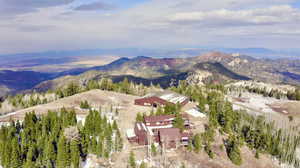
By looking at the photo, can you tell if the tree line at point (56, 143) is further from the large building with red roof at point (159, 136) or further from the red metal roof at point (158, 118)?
the red metal roof at point (158, 118)

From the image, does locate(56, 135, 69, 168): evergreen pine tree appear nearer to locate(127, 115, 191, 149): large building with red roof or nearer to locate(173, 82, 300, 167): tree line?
locate(127, 115, 191, 149): large building with red roof

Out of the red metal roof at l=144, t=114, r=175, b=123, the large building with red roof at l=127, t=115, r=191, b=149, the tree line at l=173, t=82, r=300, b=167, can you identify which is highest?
the red metal roof at l=144, t=114, r=175, b=123

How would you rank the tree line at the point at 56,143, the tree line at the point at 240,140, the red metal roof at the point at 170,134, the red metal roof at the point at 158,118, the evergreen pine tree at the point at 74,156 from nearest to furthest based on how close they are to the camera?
the tree line at the point at 56,143
the evergreen pine tree at the point at 74,156
the tree line at the point at 240,140
the red metal roof at the point at 170,134
the red metal roof at the point at 158,118

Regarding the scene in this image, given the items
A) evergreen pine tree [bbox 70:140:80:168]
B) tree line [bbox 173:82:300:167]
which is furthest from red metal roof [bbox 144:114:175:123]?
evergreen pine tree [bbox 70:140:80:168]

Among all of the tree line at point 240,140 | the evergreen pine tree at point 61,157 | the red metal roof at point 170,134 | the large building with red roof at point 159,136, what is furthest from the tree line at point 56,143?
the tree line at point 240,140

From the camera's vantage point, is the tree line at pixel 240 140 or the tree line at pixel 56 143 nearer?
the tree line at pixel 56 143

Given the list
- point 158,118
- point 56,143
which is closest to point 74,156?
point 56,143

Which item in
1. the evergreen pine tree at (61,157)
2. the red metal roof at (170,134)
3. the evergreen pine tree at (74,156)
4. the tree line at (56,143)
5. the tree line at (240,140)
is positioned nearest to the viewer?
the evergreen pine tree at (61,157)

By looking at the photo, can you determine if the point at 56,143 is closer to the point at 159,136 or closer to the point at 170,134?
the point at 159,136

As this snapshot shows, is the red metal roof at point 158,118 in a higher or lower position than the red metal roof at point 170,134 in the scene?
higher

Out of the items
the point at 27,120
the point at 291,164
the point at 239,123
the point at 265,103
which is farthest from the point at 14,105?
the point at 265,103

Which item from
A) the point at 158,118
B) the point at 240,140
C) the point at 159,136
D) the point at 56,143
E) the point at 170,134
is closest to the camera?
the point at 56,143
